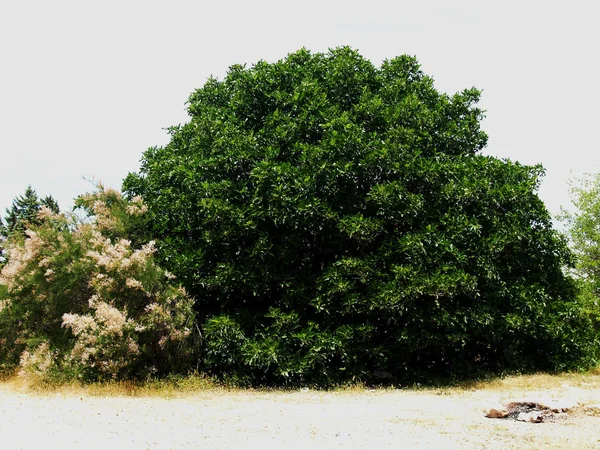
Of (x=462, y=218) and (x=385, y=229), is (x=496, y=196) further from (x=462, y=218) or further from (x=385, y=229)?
(x=385, y=229)

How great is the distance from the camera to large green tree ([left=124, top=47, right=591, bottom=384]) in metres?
14.6

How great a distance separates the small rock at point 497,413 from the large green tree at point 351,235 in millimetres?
3605

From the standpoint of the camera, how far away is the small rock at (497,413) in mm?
10867

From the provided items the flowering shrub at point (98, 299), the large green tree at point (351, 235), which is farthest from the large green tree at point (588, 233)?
the flowering shrub at point (98, 299)

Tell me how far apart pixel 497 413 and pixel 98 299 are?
388 inches

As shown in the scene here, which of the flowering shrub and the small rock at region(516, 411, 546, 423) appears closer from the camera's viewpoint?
the small rock at region(516, 411, 546, 423)

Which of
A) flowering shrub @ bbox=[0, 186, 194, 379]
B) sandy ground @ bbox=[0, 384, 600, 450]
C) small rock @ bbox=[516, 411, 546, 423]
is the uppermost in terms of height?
flowering shrub @ bbox=[0, 186, 194, 379]

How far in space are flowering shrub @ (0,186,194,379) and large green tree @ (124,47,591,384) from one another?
0.87 m

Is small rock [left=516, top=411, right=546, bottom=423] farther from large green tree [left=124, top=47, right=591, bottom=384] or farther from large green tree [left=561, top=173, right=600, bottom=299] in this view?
large green tree [left=561, top=173, right=600, bottom=299]

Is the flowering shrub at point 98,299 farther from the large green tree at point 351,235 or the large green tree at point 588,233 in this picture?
the large green tree at point 588,233

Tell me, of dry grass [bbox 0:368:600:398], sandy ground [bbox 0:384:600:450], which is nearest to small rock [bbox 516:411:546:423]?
sandy ground [bbox 0:384:600:450]

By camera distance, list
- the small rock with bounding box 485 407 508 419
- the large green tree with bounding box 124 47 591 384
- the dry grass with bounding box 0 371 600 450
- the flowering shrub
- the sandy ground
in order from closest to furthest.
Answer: the sandy ground
the dry grass with bounding box 0 371 600 450
the small rock with bounding box 485 407 508 419
the flowering shrub
the large green tree with bounding box 124 47 591 384

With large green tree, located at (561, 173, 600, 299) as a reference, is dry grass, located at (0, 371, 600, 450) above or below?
below

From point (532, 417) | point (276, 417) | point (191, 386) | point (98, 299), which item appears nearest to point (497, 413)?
point (532, 417)
